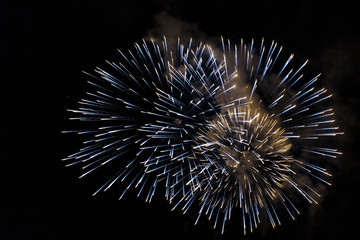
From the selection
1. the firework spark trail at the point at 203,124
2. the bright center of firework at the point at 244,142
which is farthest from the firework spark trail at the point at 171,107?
the bright center of firework at the point at 244,142

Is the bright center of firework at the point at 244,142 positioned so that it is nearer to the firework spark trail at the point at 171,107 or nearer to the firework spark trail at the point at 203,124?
the firework spark trail at the point at 203,124

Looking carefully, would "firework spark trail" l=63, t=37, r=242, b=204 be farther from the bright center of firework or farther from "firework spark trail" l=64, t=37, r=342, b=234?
the bright center of firework

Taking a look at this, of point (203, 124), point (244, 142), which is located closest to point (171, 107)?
point (203, 124)

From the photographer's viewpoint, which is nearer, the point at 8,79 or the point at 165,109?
the point at 165,109

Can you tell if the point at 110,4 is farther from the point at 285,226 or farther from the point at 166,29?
the point at 285,226

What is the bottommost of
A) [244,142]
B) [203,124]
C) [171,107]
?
[244,142]

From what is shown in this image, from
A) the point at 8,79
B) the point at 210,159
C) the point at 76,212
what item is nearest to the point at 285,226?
the point at 210,159

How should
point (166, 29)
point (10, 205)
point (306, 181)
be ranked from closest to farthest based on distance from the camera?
point (166, 29)
point (306, 181)
point (10, 205)

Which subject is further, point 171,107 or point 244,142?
point 171,107

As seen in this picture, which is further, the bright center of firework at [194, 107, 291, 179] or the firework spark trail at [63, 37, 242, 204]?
the firework spark trail at [63, 37, 242, 204]

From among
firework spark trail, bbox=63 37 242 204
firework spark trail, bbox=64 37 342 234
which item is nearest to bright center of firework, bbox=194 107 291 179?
firework spark trail, bbox=64 37 342 234

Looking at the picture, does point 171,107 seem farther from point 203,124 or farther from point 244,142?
point 244,142
